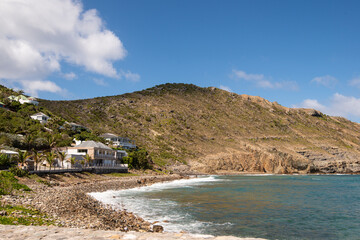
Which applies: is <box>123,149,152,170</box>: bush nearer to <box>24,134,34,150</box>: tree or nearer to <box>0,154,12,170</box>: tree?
<box>24,134,34,150</box>: tree

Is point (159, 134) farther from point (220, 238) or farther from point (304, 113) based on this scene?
point (304, 113)

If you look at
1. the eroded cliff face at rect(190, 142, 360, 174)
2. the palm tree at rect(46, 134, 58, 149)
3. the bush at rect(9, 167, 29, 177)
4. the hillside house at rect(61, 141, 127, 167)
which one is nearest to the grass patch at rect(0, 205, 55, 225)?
the bush at rect(9, 167, 29, 177)

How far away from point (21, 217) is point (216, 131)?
398ft

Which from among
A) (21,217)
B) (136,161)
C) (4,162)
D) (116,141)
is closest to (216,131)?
(116,141)

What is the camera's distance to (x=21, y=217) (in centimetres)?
1436

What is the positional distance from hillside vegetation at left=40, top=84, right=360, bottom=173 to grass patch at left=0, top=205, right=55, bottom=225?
71224 millimetres

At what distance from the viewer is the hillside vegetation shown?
109 m

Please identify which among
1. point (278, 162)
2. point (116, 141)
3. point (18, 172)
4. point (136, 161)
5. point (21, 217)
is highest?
point (116, 141)

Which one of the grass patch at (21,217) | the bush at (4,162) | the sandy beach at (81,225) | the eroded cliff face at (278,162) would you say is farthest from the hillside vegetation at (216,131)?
the grass patch at (21,217)

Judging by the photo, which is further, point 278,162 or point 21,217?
point 278,162

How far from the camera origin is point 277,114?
566 ft

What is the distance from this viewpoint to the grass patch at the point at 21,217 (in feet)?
42.9

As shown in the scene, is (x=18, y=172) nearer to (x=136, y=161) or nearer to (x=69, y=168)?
(x=69, y=168)

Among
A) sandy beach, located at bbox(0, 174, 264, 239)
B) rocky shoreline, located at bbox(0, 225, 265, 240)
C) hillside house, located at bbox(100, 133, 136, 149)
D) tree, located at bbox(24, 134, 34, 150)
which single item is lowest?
sandy beach, located at bbox(0, 174, 264, 239)
